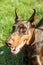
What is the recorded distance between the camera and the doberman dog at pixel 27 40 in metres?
6.21

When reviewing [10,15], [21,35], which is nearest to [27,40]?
[21,35]

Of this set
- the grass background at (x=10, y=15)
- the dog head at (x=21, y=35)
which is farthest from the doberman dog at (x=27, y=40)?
the grass background at (x=10, y=15)

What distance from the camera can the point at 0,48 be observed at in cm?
781

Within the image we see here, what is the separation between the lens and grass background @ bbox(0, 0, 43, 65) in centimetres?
739

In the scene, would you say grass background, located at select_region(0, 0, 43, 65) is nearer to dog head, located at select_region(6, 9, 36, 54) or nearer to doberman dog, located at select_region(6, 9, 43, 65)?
doberman dog, located at select_region(6, 9, 43, 65)

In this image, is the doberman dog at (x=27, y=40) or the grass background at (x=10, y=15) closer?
the doberman dog at (x=27, y=40)

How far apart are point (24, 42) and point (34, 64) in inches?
27.3

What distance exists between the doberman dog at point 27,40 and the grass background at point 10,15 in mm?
558

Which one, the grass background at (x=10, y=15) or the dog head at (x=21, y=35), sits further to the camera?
the grass background at (x=10, y=15)

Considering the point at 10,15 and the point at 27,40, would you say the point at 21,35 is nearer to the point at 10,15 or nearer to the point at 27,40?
the point at 27,40

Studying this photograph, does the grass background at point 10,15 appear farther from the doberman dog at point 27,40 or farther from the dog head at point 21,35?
the dog head at point 21,35

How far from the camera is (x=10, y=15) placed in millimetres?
9258

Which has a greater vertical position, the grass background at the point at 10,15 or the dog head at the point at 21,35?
the dog head at the point at 21,35

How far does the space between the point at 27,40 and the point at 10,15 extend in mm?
2958
